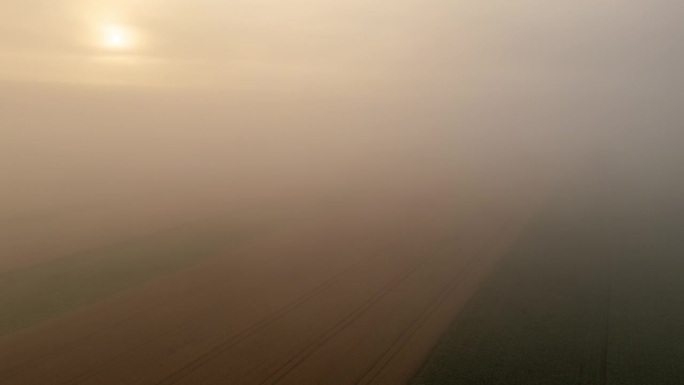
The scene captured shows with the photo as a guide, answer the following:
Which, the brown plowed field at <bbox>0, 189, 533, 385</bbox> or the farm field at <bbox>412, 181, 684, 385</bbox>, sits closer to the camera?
the brown plowed field at <bbox>0, 189, 533, 385</bbox>

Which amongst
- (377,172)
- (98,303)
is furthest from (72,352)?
(377,172)

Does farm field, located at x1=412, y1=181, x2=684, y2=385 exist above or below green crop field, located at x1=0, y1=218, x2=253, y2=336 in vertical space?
below

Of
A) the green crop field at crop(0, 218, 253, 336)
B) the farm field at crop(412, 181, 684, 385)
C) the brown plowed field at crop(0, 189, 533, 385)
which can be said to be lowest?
the farm field at crop(412, 181, 684, 385)

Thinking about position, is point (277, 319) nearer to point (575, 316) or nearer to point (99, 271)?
point (99, 271)

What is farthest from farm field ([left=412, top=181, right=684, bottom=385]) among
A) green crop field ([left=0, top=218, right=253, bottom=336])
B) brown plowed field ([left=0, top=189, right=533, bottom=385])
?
green crop field ([left=0, top=218, right=253, bottom=336])

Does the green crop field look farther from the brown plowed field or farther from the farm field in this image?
the farm field

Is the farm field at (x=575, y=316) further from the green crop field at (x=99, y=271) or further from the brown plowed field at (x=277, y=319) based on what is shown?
the green crop field at (x=99, y=271)

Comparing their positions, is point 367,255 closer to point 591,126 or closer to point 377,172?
point 377,172

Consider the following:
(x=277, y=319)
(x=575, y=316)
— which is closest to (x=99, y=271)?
(x=277, y=319)
